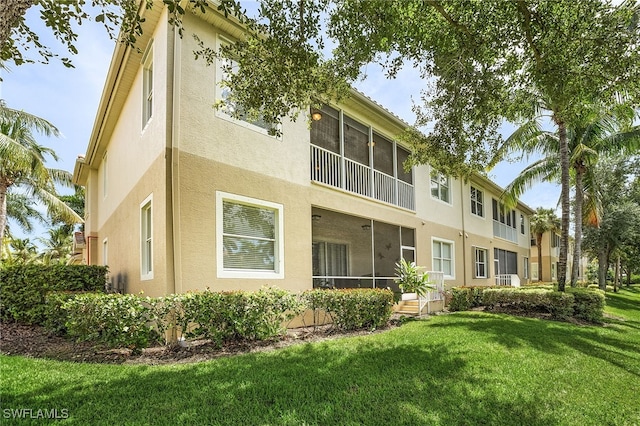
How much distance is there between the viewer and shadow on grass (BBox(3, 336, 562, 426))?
3.83m

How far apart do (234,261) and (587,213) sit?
74.0 feet

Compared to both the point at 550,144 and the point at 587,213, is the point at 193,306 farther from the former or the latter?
the point at 587,213

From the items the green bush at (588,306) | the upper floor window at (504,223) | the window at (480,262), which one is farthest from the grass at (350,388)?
the upper floor window at (504,223)

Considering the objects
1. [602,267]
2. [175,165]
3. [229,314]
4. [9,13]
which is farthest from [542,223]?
[9,13]

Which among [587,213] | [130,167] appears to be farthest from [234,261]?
[587,213]

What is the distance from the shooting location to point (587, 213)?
864 inches

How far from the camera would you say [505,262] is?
2567 cm

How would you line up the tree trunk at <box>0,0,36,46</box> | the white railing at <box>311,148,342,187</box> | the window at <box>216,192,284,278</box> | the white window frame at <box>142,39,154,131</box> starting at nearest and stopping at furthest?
the tree trunk at <box>0,0,36,46</box>, the window at <box>216,192,284,278</box>, the white window frame at <box>142,39,154,131</box>, the white railing at <box>311,148,342,187</box>

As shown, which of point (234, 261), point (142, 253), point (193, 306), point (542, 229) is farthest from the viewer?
point (542, 229)

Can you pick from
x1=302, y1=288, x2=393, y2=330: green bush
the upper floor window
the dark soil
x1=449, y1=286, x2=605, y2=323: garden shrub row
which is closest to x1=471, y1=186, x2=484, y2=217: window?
the upper floor window

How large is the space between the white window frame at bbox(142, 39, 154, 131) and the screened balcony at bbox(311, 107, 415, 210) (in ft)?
14.6

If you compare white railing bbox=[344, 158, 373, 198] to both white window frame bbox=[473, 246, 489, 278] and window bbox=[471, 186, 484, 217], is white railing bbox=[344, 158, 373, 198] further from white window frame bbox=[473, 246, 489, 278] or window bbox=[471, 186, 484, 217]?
window bbox=[471, 186, 484, 217]

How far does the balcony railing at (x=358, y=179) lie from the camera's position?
35.8 feet

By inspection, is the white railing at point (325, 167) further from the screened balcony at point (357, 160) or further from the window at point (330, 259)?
the window at point (330, 259)
